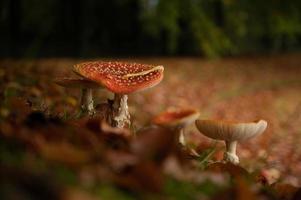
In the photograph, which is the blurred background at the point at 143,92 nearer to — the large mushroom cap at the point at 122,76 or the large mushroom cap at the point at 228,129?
the large mushroom cap at the point at 228,129

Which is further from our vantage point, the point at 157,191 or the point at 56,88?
the point at 56,88

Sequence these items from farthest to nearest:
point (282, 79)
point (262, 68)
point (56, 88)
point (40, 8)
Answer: point (40, 8) → point (262, 68) → point (282, 79) → point (56, 88)

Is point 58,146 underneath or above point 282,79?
above

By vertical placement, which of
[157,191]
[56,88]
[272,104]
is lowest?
[272,104]

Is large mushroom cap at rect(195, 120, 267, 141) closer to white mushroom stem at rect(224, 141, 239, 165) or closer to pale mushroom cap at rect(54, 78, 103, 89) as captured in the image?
white mushroom stem at rect(224, 141, 239, 165)

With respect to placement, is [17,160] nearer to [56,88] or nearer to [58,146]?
[58,146]

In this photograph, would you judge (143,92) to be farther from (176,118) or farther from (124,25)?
(124,25)

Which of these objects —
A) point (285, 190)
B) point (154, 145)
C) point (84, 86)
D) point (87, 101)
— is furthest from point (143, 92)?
point (154, 145)

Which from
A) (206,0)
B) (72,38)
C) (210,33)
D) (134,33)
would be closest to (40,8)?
(72,38)
